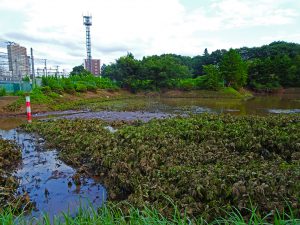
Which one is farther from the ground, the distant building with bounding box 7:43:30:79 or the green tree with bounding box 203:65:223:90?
the distant building with bounding box 7:43:30:79

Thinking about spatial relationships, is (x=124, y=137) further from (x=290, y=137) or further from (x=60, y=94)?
(x=60, y=94)

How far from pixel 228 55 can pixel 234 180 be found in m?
40.3

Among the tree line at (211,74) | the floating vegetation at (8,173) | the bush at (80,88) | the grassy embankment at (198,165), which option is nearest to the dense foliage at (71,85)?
the bush at (80,88)

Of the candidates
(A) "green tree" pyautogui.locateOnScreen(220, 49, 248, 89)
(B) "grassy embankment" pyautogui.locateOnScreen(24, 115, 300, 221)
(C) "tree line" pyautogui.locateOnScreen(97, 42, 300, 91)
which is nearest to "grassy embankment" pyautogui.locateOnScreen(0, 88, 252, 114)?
(C) "tree line" pyautogui.locateOnScreen(97, 42, 300, 91)

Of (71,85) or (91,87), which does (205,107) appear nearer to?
(71,85)

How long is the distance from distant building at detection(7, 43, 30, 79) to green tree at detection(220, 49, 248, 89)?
3113 centimetres

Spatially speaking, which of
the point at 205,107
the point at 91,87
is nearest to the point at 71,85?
the point at 91,87

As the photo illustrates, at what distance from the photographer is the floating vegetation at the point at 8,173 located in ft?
14.8

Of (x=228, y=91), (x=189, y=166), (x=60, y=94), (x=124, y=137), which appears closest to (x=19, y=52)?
(x=60, y=94)

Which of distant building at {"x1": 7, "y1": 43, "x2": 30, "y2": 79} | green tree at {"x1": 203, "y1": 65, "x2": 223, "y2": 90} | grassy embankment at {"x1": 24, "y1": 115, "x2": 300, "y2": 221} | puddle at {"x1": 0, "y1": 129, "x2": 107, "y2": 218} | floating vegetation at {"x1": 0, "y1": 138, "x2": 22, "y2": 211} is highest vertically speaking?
distant building at {"x1": 7, "y1": 43, "x2": 30, "y2": 79}

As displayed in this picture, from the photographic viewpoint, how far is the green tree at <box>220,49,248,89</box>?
40.3 m

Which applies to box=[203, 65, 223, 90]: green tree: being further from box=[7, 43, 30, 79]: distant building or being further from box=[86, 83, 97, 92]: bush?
box=[7, 43, 30, 79]: distant building

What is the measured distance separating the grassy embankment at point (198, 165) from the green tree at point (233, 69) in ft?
110

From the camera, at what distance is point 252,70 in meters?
45.5
